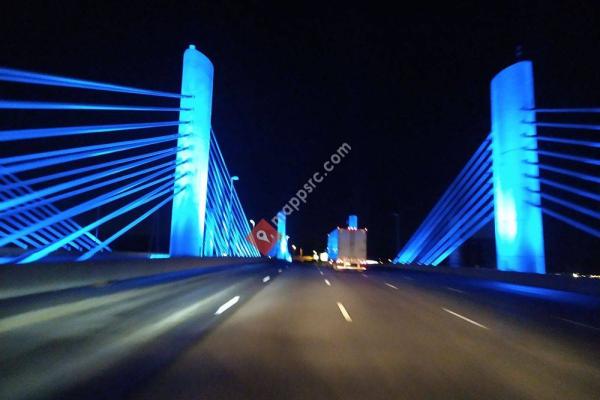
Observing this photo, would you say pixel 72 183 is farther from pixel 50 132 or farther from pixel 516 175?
pixel 516 175

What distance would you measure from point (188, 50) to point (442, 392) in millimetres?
25697

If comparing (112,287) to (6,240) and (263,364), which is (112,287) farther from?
(263,364)

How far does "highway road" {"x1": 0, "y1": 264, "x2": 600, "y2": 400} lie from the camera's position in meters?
5.89

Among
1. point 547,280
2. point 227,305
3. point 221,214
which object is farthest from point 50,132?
point 221,214

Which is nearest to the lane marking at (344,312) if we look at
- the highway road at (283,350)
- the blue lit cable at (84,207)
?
the highway road at (283,350)

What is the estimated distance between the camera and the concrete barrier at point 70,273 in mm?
10695

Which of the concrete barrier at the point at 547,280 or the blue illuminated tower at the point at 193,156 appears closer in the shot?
the concrete barrier at the point at 547,280

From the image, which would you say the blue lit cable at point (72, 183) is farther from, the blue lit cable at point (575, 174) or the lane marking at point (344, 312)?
the blue lit cable at point (575, 174)

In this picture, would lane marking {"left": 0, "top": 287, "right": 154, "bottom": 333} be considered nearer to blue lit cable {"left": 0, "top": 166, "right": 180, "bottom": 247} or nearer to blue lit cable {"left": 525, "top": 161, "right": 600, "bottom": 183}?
blue lit cable {"left": 0, "top": 166, "right": 180, "bottom": 247}

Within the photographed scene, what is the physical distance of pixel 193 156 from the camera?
27000 millimetres

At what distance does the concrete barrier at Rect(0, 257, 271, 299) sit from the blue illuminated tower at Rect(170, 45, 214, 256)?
14.7 ft

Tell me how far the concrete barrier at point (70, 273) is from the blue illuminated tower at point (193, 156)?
4.48 m

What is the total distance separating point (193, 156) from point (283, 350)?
20210 mm

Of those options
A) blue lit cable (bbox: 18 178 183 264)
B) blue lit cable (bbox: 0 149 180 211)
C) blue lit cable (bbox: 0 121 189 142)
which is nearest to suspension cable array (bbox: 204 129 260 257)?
blue lit cable (bbox: 18 178 183 264)
